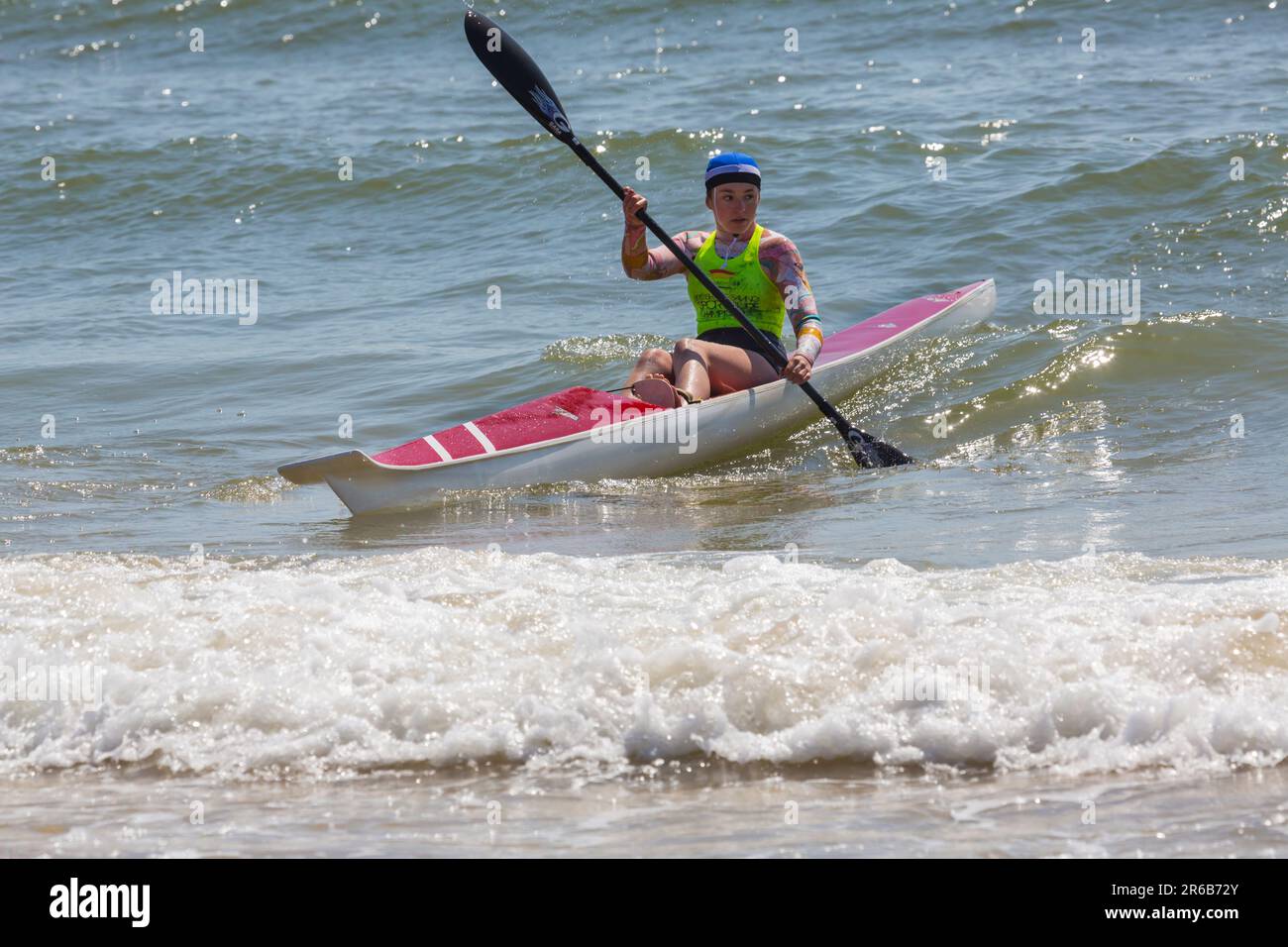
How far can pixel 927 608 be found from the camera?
12.5 ft

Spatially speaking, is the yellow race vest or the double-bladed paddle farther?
the yellow race vest

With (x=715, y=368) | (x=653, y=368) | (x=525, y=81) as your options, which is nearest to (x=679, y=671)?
(x=653, y=368)

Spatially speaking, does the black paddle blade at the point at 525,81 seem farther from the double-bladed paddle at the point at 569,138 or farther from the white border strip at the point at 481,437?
the white border strip at the point at 481,437

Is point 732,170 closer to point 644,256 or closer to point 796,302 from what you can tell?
point 644,256

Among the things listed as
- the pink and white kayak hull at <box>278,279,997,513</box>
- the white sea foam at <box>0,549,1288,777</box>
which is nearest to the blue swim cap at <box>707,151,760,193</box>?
the pink and white kayak hull at <box>278,279,997,513</box>

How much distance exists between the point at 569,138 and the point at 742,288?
1.07 m

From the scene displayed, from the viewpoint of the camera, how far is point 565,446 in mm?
6070

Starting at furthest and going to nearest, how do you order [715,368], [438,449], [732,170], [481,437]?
[715,368], [732,170], [481,437], [438,449]

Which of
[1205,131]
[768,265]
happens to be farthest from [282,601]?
[1205,131]

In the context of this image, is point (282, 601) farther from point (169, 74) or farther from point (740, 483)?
point (169, 74)

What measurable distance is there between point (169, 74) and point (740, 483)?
14422mm

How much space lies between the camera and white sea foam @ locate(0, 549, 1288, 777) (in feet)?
10.7

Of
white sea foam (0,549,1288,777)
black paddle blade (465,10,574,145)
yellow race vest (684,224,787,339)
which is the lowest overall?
white sea foam (0,549,1288,777)

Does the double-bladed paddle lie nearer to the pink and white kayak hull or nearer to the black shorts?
the black shorts
